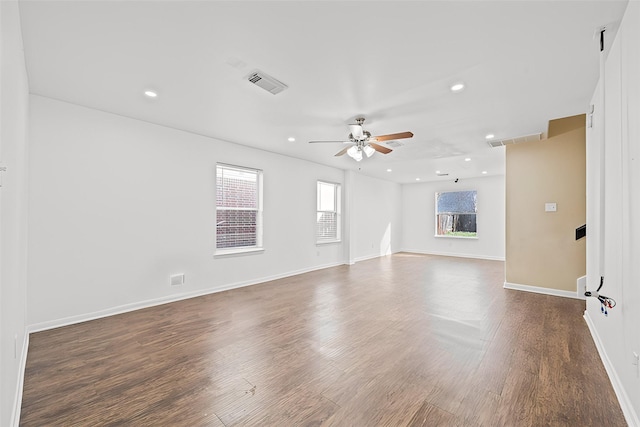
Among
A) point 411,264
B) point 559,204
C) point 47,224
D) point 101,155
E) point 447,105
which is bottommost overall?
point 411,264

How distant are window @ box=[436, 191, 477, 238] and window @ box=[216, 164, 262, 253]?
6.78 m

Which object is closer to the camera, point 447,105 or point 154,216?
point 447,105

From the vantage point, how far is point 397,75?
101 inches

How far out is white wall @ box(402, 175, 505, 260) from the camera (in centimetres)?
Result: 836

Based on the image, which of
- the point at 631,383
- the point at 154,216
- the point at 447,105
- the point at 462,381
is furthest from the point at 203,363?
the point at 447,105

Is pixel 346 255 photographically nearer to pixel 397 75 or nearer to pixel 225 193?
pixel 225 193

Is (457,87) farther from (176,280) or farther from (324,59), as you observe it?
→ (176,280)

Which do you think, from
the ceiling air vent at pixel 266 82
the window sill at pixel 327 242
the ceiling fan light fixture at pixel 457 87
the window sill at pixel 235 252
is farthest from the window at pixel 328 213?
the ceiling fan light fixture at pixel 457 87

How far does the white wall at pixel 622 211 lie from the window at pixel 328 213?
5.02 metres

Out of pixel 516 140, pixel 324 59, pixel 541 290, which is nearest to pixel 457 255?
pixel 541 290

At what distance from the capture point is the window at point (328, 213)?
689cm

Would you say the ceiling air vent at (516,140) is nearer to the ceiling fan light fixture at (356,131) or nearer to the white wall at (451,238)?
the ceiling fan light fixture at (356,131)

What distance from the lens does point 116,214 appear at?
3.58 metres

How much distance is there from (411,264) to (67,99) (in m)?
7.45
